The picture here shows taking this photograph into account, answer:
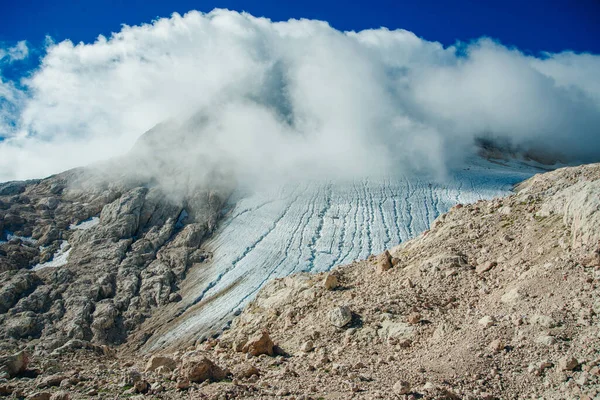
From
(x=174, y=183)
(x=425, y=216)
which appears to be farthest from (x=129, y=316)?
(x=425, y=216)

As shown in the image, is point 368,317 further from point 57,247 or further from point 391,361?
point 57,247

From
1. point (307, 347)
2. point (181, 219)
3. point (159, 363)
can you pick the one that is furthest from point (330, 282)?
point (181, 219)

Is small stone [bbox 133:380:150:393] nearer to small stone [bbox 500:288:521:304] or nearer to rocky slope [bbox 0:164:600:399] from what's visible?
rocky slope [bbox 0:164:600:399]

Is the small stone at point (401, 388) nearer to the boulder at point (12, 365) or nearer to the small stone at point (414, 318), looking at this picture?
the small stone at point (414, 318)

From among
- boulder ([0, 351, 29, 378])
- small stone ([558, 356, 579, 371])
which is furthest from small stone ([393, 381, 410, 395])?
boulder ([0, 351, 29, 378])

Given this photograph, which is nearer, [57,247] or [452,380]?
[452,380]
